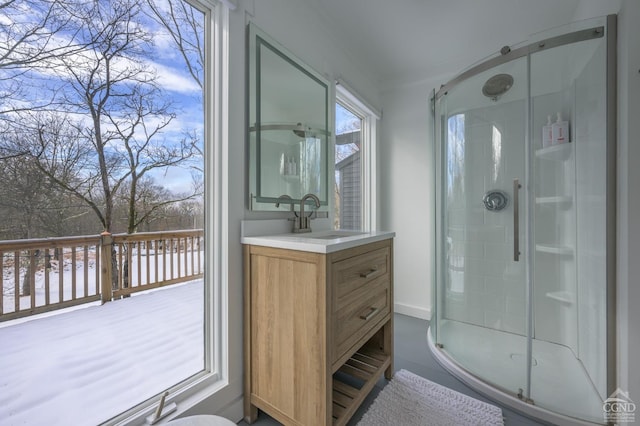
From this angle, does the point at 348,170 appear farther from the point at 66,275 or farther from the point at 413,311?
the point at 66,275

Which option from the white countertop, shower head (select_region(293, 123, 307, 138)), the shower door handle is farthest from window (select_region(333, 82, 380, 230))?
the shower door handle

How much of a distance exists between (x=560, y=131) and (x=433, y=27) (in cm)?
124

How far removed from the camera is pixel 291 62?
1.76 m

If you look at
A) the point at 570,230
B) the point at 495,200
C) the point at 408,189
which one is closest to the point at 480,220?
the point at 495,200

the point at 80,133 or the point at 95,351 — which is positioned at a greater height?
the point at 80,133

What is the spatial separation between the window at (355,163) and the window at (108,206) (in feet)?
4.70

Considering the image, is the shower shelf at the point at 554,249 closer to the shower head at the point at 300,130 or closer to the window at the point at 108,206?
the shower head at the point at 300,130

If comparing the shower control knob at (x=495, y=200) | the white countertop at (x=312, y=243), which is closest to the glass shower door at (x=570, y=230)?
the shower control knob at (x=495, y=200)

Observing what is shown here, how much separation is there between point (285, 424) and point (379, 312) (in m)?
0.75

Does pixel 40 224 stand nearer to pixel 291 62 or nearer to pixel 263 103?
pixel 263 103

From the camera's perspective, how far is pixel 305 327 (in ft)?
3.91

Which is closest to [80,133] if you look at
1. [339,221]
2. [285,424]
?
[285,424]

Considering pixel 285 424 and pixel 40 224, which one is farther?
pixel 285 424
